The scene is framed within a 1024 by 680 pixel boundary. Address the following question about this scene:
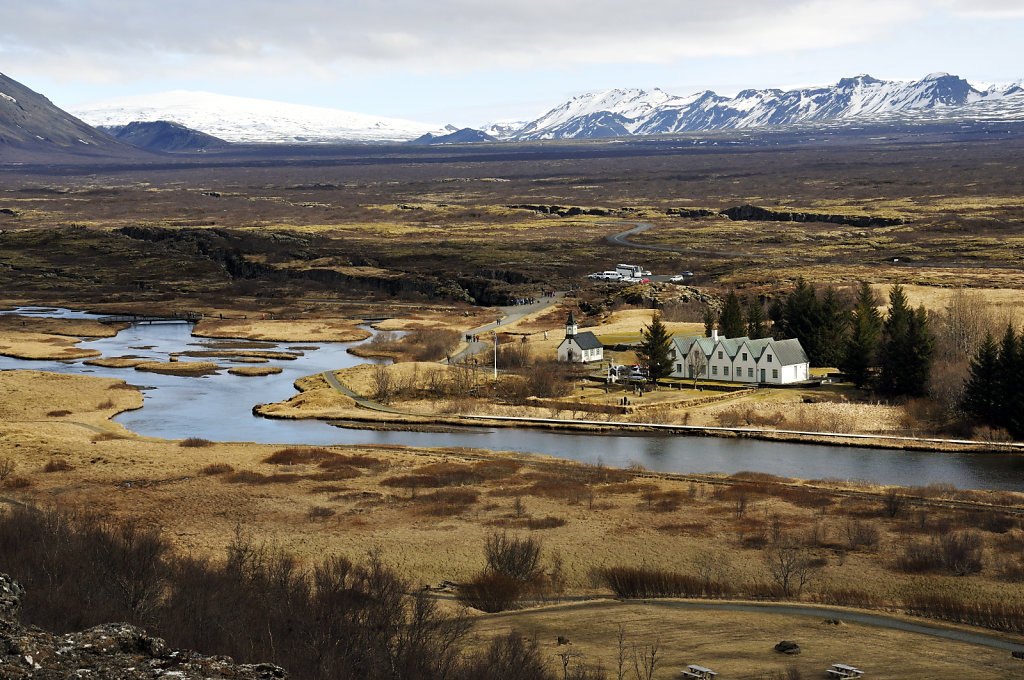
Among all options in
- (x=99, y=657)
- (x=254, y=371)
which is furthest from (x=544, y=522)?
(x=254, y=371)

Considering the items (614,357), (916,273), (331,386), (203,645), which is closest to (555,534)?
(203,645)

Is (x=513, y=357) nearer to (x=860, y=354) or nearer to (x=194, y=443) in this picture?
(x=860, y=354)

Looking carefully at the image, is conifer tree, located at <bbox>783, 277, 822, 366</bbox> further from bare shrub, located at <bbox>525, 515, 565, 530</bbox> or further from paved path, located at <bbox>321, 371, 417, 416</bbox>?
bare shrub, located at <bbox>525, 515, 565, 530</bbox>

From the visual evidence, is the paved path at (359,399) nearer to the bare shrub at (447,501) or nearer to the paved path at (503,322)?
the paved path at (503,322)

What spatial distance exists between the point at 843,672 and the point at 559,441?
1736 inches

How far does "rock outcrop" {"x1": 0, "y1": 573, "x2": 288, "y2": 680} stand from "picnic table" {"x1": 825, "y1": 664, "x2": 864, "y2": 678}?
45.6ft

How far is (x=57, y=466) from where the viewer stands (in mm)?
57531

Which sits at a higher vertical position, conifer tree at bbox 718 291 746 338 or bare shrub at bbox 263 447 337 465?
conifer tree at bbox 718 291 746 338

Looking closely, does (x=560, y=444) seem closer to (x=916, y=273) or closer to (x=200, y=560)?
(x=200, y=560)

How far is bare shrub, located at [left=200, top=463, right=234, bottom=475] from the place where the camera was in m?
57.4

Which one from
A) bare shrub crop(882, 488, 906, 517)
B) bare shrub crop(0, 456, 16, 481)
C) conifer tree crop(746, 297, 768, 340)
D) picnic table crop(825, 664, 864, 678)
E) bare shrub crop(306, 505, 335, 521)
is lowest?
bare shrub crop(0, 456, 16, 481)

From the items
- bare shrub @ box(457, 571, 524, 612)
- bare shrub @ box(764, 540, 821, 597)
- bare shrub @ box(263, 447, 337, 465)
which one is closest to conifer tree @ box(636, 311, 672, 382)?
bare shrub @ box(263, 447, 337, 465)

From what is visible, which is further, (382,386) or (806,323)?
(806,323)

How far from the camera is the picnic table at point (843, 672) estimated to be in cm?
2652
